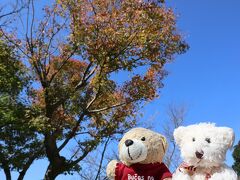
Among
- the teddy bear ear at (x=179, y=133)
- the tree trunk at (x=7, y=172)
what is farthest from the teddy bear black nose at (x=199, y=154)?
the tree trunk at (x=7, y=172)

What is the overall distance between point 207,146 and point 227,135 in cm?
25

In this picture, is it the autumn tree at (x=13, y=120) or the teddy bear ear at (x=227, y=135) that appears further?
the autumn tree at (x=13, y=120)

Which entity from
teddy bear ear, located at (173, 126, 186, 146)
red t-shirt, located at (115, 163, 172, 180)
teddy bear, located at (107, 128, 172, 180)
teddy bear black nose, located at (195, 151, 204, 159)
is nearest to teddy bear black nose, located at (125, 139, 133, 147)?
teddy bear, located at (107, 128, 172, 180)

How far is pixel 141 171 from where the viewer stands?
218 inches

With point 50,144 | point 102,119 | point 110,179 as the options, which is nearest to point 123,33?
point 102,119

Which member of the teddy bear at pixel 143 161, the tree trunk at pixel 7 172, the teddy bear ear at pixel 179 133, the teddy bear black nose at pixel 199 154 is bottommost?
the teddy bear black nose at pixel 199 154

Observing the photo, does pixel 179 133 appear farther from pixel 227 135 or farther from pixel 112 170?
pixel 112 170

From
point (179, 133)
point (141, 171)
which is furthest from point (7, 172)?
point (179, 133)

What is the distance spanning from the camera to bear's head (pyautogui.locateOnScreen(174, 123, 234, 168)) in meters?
4.50

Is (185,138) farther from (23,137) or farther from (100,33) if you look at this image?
(23,137)

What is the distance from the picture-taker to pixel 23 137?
13.0 m

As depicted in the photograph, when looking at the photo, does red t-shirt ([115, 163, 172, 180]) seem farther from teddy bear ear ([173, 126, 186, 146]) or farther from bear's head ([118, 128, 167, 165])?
teddy bear ear ([173, 126, 186, 146])

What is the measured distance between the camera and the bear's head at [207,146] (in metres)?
4.50

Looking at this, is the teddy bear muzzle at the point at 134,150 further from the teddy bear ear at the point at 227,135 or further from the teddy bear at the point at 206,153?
the teddy bear ear at the point at 227,135
